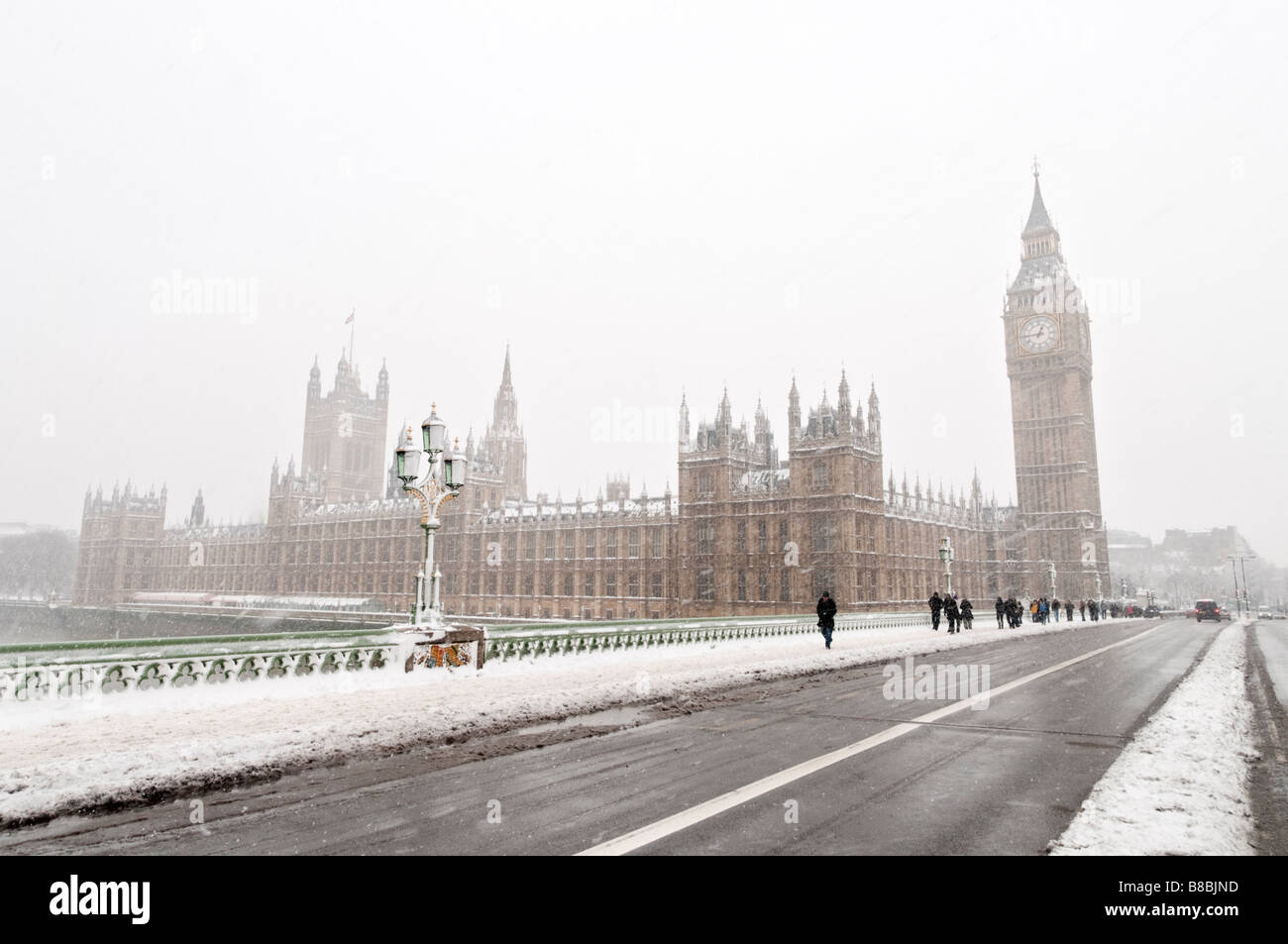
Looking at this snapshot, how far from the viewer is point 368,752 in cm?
833

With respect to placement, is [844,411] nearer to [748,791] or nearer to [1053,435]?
[748,791]

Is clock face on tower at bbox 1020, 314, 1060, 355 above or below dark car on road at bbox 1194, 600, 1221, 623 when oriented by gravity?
above

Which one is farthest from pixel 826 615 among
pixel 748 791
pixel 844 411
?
pixel 844 411

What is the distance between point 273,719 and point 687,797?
643 centimetres

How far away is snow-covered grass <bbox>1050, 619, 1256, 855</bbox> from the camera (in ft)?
16.2

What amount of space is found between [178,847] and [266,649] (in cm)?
889

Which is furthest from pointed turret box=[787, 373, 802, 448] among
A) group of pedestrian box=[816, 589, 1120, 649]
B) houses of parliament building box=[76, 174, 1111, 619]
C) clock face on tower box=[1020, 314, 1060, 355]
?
clock face on tower box=[1020, 314, 1060, 355]

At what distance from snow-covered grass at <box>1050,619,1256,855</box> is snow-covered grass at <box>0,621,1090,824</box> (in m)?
6.97

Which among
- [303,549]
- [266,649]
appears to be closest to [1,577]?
[303,549]

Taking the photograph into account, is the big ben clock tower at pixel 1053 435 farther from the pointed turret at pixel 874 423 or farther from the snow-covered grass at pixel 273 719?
the snow-covered grass at pixel 273 719

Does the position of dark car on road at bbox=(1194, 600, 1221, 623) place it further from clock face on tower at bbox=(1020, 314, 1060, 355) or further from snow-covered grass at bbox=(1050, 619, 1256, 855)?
snow-covered grass at bbox=(1050, 619, 1256, 855)

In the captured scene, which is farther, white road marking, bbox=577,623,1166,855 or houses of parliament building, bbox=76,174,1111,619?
houses of parliament building, bbox=76,174,1111,619

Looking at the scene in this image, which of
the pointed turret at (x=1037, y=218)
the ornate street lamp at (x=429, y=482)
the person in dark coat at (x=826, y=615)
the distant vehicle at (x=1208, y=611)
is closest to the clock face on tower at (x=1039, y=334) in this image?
the pointed turret at (x=1037, y=218)
